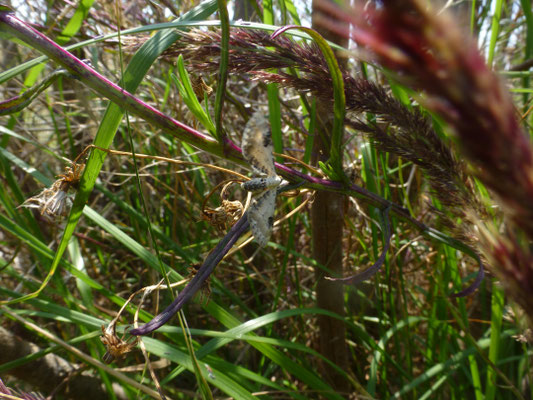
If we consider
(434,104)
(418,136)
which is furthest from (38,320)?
(434,104)

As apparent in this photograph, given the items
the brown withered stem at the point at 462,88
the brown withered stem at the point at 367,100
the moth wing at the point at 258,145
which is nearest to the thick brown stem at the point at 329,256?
the brown withered stem at the point at 367,100

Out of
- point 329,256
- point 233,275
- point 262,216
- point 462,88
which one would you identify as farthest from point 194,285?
point 233,275

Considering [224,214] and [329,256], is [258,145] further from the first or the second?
[329,256]

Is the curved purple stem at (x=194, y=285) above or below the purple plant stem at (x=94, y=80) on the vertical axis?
below

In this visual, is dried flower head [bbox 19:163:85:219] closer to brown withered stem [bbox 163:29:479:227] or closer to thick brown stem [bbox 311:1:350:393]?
brown withered stem [bbox 163:29:479:227]

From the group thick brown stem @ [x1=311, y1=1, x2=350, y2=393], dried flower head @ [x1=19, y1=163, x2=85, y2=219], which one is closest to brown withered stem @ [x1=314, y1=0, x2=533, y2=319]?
dried flower head @ [x1=19, y1=163, x2=85, y2=219]

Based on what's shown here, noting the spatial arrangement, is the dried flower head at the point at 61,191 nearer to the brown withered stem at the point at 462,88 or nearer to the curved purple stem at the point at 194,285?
the curved purple stem at the point at 194,285

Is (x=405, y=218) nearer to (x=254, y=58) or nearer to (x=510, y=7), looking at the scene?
(x=254, y=58)
